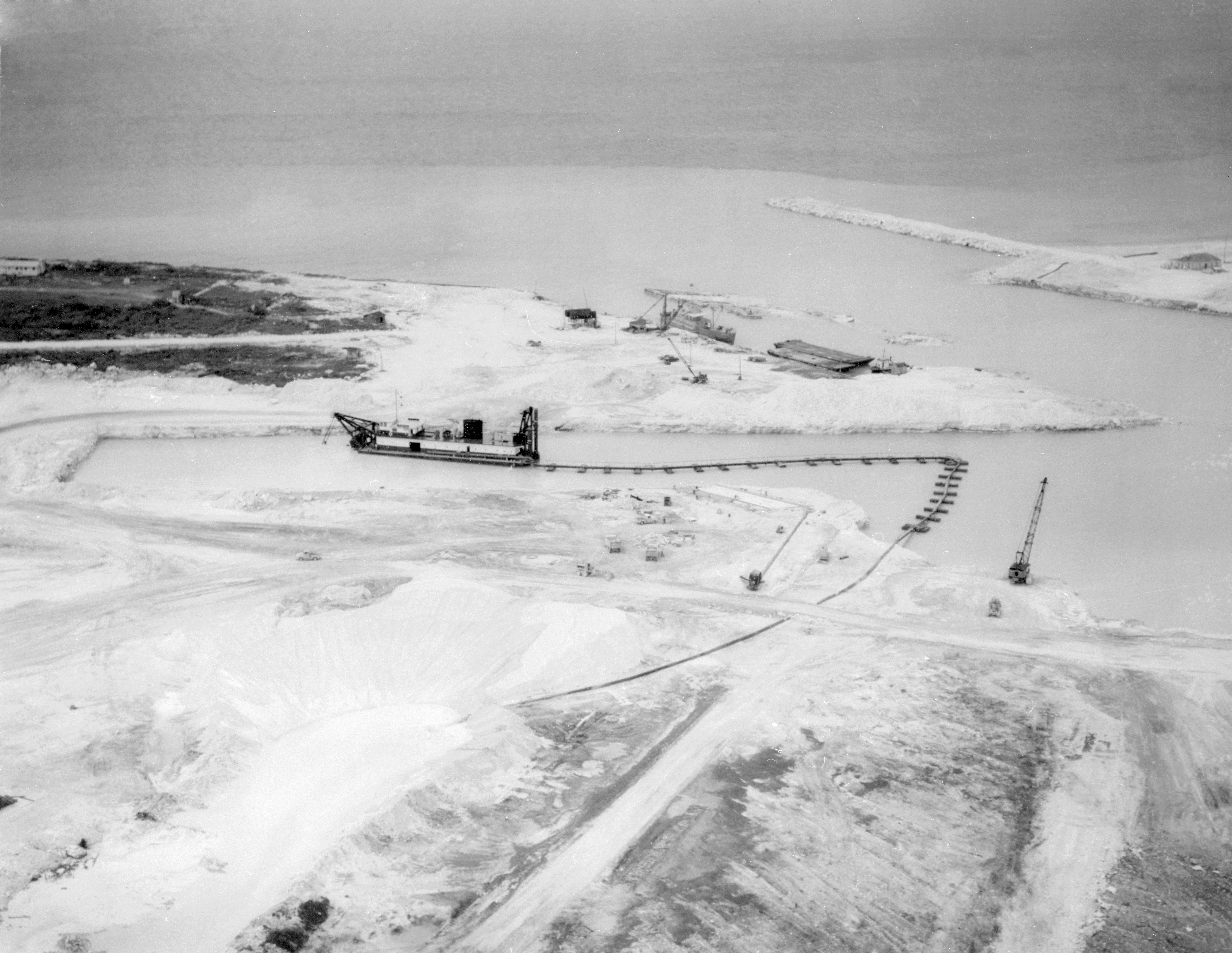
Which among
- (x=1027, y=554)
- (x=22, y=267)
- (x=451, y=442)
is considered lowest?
(x=1027, y=554)

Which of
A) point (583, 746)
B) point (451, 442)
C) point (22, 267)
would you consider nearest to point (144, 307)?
point (22, 267)

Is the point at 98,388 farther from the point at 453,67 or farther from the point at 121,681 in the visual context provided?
the point at 453,67

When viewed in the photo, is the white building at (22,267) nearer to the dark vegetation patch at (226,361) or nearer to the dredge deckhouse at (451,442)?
the dark vegetation patch at (226,361)

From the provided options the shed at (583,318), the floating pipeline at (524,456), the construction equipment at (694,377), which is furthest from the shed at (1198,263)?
the shed at (583,318)

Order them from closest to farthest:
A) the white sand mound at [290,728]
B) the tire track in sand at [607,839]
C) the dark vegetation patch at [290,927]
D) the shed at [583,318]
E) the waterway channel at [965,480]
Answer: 1. the dark vegetation patch at [290,927]
2. the tire track in sand at [607,839]
3. the white sand mound at [290,728]
4. the waterway channel at [965,480]
5. the shed at [583,318]

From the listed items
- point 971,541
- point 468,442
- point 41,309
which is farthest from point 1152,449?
point 41,309

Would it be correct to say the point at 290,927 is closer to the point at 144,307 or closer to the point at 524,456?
the point at 524,456

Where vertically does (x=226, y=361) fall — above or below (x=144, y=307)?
below

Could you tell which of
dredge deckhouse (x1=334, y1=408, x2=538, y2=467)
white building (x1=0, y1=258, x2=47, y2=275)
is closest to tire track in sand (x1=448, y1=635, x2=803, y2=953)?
dredge deckhouse (x1=334, y1=408, x2=538, y2=467)
